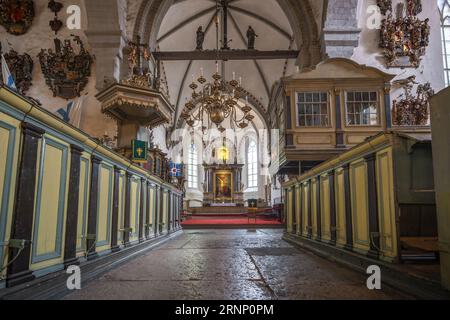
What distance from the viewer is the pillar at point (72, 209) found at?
2588mm

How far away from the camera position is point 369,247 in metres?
3.08

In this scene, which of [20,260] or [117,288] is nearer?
[20,260]

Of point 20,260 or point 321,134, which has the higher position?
point 321,134

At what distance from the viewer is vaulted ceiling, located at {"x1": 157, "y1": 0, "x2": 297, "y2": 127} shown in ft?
44.8

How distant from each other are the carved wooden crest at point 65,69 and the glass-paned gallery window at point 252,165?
1325cm

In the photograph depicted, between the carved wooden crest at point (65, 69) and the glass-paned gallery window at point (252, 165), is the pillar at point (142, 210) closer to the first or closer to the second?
the carved wooden crest at point (65, 69)

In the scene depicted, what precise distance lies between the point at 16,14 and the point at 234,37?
9.02 metres

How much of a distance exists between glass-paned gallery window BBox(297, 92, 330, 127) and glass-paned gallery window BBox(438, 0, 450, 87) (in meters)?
4.62

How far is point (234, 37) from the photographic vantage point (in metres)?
16.1

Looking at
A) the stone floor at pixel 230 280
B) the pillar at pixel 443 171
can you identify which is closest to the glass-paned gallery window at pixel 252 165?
the stone floor at pixel 230 280

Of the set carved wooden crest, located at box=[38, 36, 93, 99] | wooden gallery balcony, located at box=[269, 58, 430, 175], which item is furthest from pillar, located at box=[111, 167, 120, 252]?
carved wooden crest, located at box=[38, 36, 93, 99]

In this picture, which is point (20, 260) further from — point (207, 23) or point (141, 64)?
point (207, 23)
